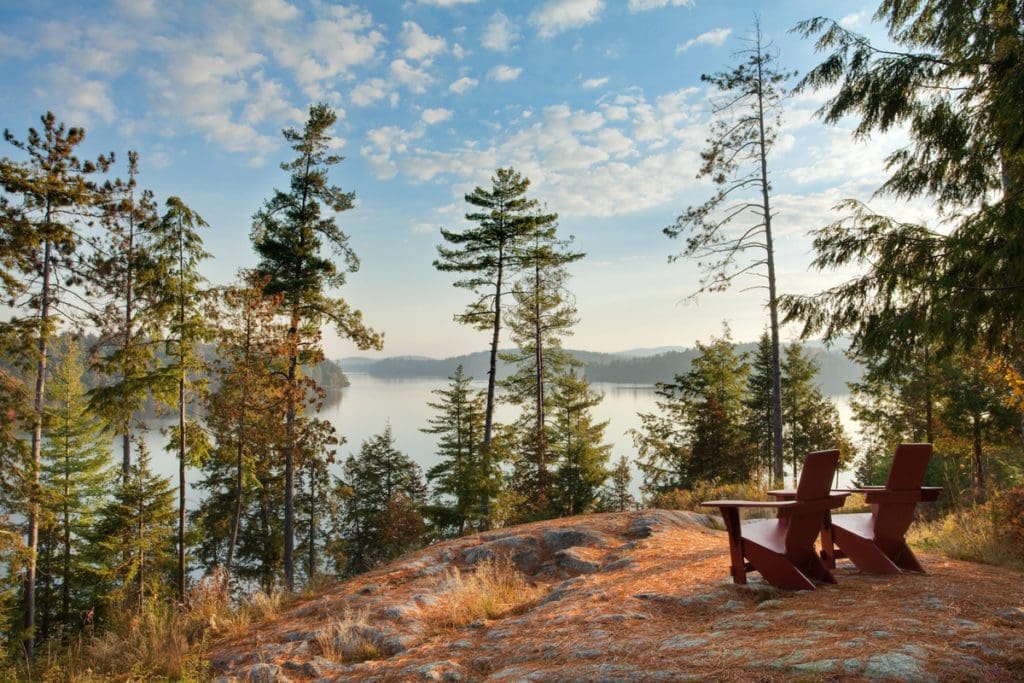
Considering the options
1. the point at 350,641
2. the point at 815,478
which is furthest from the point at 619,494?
the point at 350,641

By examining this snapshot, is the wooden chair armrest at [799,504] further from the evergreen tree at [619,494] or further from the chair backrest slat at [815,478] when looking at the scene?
the evergreen tree at [619,494]

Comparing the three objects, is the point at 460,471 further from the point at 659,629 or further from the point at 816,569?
the point at 659,629

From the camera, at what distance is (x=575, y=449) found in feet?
85.1

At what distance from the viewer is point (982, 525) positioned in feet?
22.0

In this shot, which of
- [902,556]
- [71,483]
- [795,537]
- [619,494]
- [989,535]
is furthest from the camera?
[619,494]

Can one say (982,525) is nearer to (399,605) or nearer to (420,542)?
(399,605)

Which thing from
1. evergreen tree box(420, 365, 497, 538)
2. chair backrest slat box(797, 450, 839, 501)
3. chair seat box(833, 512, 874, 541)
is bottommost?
evergreen tree box(420, 365, 497, 538)

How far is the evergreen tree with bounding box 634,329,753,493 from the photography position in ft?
77.4

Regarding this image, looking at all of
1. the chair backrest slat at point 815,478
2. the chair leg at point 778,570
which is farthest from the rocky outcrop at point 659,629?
the chair backrest slat at point 815,478

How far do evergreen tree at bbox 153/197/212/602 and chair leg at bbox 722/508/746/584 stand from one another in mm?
12658

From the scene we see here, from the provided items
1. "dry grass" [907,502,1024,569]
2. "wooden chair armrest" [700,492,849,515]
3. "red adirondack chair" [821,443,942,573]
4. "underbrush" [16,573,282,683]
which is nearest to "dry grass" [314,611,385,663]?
"underbrush" [16,573,282,683]

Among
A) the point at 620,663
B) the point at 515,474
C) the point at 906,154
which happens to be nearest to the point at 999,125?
the point at 906,154

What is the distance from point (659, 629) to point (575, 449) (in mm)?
22257

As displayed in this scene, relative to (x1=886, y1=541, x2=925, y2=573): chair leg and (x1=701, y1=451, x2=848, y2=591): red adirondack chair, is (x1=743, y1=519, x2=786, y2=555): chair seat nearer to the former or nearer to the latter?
(x1=701, y1=451, x2=848, y2=591): red adirondack chair
